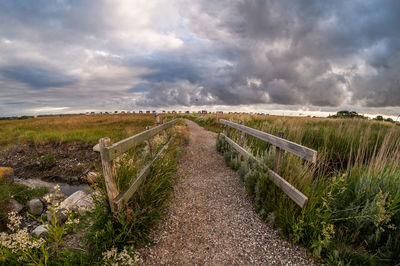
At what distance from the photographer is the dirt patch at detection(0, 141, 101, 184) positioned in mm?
10352

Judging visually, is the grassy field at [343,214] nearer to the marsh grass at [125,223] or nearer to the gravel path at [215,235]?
the gravel path at [215,235]

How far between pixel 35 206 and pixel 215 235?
7.10m

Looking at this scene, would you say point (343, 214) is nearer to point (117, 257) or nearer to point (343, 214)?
point (343, 214)

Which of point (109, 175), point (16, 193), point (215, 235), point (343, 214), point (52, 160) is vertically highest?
Result: point (109, 175)

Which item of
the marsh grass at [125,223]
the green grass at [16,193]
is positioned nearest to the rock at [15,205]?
the green grass at [16,193]

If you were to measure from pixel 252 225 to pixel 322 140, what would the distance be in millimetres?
5752

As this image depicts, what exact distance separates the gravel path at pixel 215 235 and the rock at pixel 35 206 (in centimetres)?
545

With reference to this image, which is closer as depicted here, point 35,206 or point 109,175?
point 109,175

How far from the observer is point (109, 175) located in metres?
2.79

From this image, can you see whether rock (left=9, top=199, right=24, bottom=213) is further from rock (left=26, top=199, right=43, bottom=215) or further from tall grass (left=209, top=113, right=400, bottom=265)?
tall grass (left=209, top=113, right=400, bottom=265)

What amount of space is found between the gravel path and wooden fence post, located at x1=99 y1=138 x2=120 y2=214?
1.00 metres

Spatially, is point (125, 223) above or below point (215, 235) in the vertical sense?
above

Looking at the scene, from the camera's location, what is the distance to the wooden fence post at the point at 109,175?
2.67m

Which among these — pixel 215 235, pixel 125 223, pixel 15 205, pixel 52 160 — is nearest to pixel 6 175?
pixel 15 205
